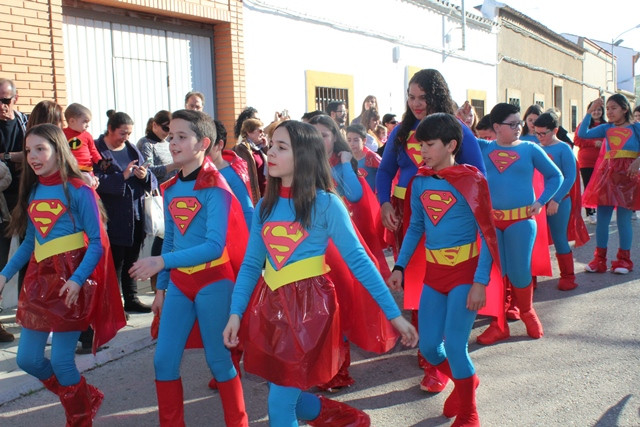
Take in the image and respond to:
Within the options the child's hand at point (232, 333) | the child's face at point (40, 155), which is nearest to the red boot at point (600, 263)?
the child's hand at point (232, 333)

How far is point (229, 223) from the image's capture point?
11.6 feet

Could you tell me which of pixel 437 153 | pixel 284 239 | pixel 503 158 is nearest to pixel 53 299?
pixel 284 239

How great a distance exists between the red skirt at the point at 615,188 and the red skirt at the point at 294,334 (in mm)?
5522

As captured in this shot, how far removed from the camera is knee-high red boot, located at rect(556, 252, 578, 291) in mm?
6910

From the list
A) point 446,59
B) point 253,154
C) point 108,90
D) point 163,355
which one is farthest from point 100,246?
point 446,59

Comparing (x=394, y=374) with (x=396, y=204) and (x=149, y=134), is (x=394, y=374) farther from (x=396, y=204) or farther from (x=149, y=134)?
(x=149, y=134)

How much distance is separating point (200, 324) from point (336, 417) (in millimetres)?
820

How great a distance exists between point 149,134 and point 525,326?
399 cm

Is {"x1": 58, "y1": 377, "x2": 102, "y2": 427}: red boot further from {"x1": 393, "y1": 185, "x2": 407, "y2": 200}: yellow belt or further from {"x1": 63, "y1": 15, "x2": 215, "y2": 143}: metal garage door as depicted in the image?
{"x1": 63, "y1": 15, "x2": 215, "y2": 143}: metal garage door

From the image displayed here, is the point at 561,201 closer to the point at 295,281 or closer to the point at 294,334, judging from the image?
the point at 295,281

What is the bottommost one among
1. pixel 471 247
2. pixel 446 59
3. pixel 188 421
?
pixel 188 421

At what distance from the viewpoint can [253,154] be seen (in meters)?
6.52

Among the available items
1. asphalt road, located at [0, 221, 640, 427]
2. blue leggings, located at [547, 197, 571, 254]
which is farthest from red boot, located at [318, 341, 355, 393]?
blue leggings, located at [547, 197, 571, 254]

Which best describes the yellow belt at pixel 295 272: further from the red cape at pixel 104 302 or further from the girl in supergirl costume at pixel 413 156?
the girl in supergirl costume at pixel 413 156
